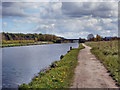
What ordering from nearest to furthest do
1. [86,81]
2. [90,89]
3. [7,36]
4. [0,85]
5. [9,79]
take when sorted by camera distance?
[90,89], [86,81], [0,85], [9,79], [7,36]

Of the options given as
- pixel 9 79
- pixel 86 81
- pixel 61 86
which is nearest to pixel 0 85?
pixel 9 79

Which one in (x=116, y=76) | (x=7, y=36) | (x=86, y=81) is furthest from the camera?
(x=7, y=36)

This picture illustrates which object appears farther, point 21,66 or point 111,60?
point 21,66

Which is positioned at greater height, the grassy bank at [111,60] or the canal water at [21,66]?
the grassy bank at [111,60]

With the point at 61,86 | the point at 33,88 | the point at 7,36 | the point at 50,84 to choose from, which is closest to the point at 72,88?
the point at 61,86

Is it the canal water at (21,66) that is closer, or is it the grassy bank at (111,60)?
the grassy bank at (111,60)

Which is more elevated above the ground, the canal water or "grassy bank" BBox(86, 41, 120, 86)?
"grassy bank" BBox(86, 41, 120, 86)

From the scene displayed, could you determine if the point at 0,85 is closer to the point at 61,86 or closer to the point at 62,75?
the point at 62,75

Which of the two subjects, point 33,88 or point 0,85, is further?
point 0,85

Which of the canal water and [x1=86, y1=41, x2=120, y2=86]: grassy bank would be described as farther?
the canal water

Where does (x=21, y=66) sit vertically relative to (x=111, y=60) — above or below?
below

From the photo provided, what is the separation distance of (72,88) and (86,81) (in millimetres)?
1692

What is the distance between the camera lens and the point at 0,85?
1323cm

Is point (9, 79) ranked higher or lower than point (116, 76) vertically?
lower
